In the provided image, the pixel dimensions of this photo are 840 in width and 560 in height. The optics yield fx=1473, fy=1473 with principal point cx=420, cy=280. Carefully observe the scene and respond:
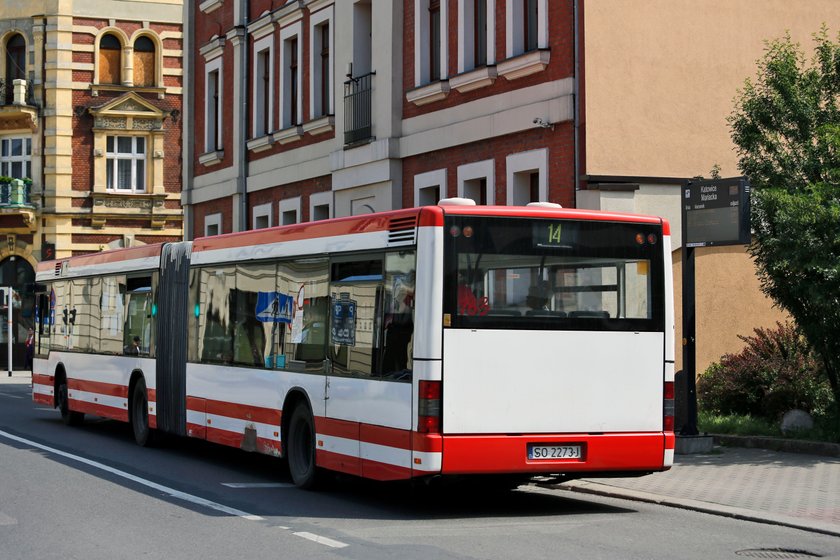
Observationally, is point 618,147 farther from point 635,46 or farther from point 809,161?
point 809,161

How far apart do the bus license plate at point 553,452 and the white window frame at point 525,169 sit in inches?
354

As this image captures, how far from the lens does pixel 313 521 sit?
12102 mm

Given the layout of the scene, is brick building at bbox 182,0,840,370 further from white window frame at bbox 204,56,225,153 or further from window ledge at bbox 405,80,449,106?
white window frame at bbox 204,56,225,153

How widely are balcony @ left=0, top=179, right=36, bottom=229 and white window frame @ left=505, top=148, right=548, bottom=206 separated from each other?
107 feet

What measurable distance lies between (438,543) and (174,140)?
44903 mm

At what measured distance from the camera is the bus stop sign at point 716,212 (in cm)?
1712

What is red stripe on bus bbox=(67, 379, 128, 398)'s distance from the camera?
2095 cm

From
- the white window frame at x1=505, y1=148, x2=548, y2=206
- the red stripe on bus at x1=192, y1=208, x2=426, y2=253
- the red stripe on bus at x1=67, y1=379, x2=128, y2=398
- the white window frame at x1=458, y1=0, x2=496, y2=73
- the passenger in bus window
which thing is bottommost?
the red stripe on bus at x1=67, y1=379, x2=128, y2=398

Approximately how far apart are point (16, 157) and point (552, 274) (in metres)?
43.7

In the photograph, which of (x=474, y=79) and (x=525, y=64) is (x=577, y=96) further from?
(x=474, y=79)

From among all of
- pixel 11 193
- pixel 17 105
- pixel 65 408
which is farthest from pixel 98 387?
pixel 17 105

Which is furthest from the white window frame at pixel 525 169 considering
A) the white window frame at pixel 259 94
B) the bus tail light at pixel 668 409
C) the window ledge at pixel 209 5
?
the window ledge at pixel 209 5

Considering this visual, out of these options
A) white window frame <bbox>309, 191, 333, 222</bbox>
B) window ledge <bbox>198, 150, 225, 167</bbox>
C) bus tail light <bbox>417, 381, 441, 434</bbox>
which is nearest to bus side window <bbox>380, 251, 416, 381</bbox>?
bus tail light <bbox>417, 381, 441, 434</bbox>

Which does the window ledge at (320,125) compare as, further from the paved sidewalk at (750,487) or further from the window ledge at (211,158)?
the paved sidewalk at (750,487)
